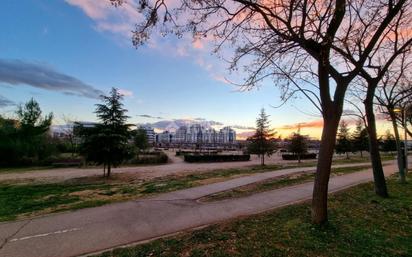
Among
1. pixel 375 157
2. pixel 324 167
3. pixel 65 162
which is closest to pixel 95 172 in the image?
pixel 65 162

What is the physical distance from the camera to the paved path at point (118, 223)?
5.89 m

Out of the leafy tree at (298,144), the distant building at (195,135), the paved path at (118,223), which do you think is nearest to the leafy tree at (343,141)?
the leafy tree at (298,144)

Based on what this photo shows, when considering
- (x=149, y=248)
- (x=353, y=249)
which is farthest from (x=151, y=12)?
(x=353, y=249)

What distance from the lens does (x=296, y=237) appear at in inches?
241

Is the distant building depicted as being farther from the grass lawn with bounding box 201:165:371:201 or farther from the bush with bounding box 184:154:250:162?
the grass lawn with bounding box 201:165:371:201

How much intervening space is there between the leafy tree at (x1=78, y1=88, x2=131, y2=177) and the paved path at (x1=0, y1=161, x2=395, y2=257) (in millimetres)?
12971

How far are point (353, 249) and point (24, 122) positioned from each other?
167 feet

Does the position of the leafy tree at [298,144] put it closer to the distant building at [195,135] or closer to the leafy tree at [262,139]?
the leafy tree at [262,139]

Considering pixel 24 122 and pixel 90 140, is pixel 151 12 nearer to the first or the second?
pixel 90 140

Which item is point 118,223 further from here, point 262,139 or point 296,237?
point 262,139

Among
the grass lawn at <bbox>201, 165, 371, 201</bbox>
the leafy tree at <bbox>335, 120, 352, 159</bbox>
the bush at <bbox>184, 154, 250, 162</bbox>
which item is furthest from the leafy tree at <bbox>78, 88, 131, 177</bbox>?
the leafy tree at <bbox>335, 120, 352, 159</bbox>

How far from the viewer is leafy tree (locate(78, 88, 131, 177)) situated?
74.2 feet

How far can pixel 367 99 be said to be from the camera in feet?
37.5

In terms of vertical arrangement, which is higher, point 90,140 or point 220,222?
point 90,140
